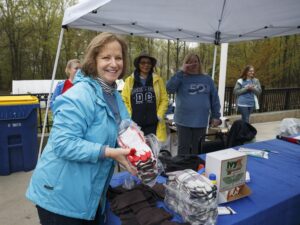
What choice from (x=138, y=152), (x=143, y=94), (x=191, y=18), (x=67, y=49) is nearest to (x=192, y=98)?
(x=143, y=94)

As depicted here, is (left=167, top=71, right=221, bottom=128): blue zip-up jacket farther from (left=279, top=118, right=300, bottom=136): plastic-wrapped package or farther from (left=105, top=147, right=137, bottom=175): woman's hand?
(left=105, top=147, right=137, bottom=175): woman's hand

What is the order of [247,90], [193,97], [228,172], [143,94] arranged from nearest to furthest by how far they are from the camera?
1. [228,172]
2. [143,94]
3. [193,97]
4. [247,90]

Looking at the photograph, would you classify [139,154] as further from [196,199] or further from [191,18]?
[191,18]

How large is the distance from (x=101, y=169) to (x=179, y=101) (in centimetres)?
223

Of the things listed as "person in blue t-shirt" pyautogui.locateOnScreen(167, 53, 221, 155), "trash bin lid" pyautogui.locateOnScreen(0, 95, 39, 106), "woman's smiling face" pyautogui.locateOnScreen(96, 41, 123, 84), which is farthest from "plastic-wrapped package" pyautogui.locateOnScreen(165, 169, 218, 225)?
"trash bin lid" pyautogui.locateOnScreen(0, 95, 39, 106)

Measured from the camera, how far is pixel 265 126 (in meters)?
7.01

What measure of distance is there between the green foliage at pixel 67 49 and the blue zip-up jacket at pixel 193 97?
911cm

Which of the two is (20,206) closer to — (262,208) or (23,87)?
(262,208)

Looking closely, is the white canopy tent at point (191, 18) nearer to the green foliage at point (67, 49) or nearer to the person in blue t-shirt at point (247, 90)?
the person in blue t-shirt at point (247, 90)

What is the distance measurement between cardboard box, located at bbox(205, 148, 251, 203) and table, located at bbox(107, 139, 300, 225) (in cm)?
6

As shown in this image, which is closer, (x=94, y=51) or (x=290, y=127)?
(x=94, y=51)

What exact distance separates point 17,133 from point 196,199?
2887mm

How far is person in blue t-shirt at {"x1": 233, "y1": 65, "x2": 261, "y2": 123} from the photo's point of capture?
497cm

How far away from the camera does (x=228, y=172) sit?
4.55ft
